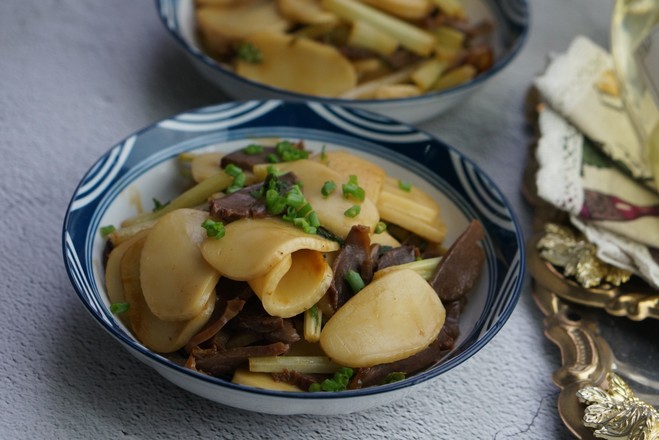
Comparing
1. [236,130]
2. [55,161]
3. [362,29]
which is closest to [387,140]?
[236,130]

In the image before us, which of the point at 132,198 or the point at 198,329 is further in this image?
the point at 132,198

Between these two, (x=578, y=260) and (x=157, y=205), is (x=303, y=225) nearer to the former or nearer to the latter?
(x=157, y=205)

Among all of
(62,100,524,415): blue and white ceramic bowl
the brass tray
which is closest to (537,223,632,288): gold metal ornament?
the brass tray

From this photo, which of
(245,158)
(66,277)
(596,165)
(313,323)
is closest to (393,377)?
(313,323)

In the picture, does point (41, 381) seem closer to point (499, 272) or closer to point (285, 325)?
point (285, 325)

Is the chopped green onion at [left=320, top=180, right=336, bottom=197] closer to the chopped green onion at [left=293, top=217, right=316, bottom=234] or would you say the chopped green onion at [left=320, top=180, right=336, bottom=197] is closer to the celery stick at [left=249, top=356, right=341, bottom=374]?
the chopped green onion at [left=293, top=217, right=316, bottom=234]

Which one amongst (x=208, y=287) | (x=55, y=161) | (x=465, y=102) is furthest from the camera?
(x=465, y=102)

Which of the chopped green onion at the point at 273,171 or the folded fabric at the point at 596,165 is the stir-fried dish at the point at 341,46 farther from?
the chopped green onion at the point at 273,171

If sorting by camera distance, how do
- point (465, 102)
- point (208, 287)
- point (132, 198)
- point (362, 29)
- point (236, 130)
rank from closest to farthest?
point (208, 287)
point (132, 198)
point (236, 130)
point (362, 29)
point (465, 102)
